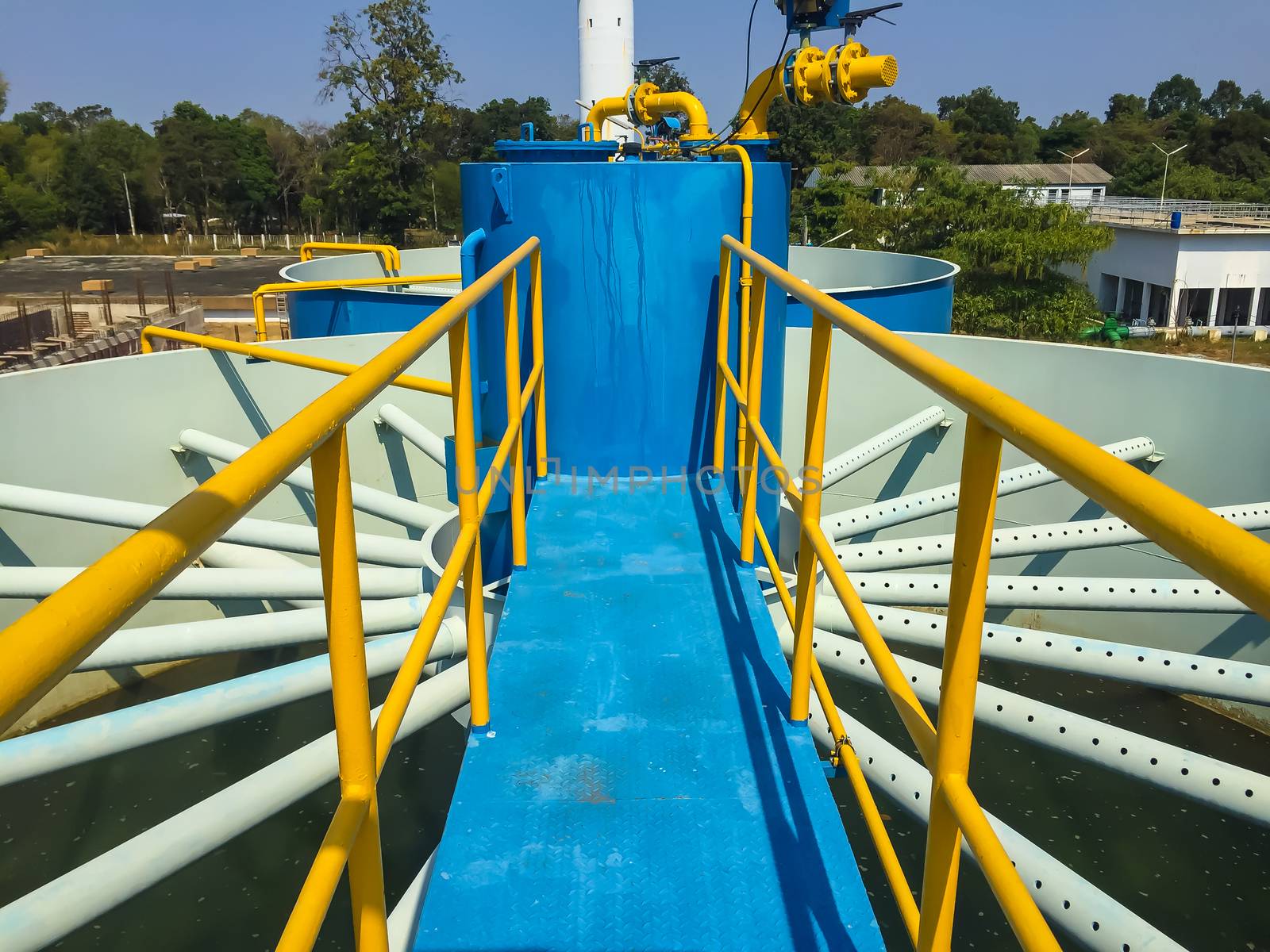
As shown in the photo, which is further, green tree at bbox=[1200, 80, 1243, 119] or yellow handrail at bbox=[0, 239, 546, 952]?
green tree at bbox=[1200, 80, 1243, 119]

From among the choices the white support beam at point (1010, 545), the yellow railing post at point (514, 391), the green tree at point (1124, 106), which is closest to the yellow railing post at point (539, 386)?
the yellow railing post at point (514, 391)

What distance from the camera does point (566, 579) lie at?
358 centimetres

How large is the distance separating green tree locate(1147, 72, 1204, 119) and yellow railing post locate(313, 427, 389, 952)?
5287 inches

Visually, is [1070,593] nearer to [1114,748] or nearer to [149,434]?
[1114,748]

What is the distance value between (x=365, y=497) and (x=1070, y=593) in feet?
13.3

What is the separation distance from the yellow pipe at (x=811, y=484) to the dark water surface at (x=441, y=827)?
2.85 m

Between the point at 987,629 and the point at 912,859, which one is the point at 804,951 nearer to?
the point at 987,629

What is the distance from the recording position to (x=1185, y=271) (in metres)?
30.1

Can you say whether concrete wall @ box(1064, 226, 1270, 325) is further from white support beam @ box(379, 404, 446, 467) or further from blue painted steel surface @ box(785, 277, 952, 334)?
white support beam @ box(379, 404, 446, 467)

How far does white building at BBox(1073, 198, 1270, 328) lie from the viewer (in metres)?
29.8

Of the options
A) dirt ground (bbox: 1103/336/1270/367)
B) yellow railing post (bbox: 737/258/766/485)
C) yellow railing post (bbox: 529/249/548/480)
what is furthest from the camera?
dirt ground (bbox: 1103/336/1270/367)

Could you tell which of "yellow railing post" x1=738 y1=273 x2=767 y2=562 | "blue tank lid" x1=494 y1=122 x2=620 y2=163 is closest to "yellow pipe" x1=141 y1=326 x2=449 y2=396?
"blue tank lid" x1=494 y1=122 x2=620 y2=163

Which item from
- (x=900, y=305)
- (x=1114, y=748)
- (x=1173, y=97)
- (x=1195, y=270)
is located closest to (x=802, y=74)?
(x=900, y=305)

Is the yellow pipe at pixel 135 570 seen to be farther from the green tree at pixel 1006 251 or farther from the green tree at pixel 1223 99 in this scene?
the green tree at pixel 1223 99
